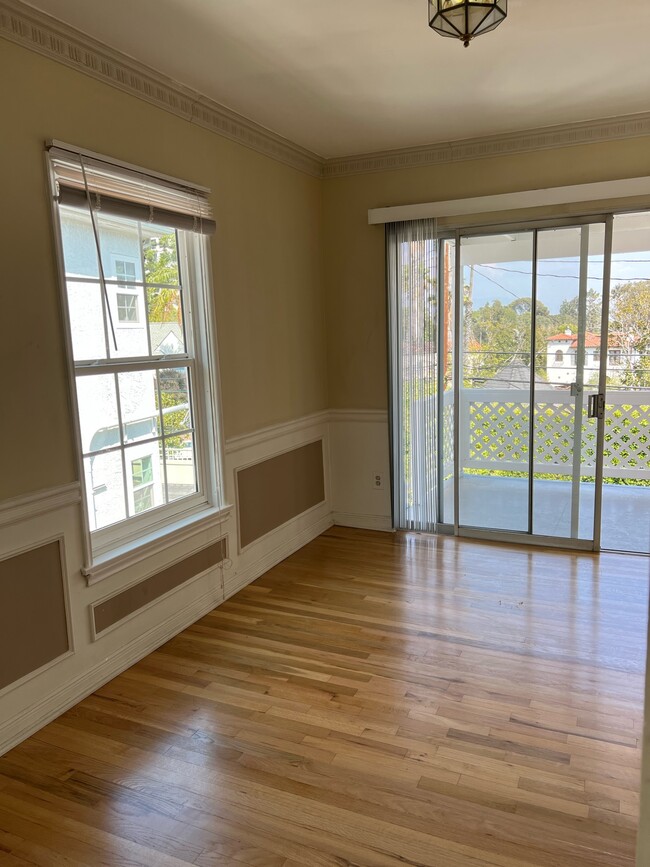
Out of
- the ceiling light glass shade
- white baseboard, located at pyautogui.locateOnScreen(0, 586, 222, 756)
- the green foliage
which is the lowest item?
white baseboard, located at pyautogui.locateOnScreen(0, 586, 222, 756)

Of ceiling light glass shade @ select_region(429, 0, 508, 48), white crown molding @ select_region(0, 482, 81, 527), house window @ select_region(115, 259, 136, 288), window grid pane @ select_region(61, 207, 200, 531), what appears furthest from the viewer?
house window @ select_region(115, 259, 136, 288)

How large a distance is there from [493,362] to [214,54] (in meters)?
2.60

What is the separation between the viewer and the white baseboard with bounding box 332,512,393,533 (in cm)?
478

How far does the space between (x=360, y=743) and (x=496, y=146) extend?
3707 mm

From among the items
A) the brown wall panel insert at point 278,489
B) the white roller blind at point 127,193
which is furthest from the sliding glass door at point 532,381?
the white roller blind at point 127,193

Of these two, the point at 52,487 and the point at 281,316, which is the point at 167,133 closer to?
the point at 281,316

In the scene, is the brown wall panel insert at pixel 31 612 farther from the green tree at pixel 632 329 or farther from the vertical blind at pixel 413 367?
the green tree at pixel 632 329

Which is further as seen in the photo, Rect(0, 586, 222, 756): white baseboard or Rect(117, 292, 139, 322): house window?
Rect(117, 292, 139, 322): house window

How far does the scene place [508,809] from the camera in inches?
76.5

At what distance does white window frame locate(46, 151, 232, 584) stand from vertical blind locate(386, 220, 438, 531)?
1.57 m

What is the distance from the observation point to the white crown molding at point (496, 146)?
379 centimetres

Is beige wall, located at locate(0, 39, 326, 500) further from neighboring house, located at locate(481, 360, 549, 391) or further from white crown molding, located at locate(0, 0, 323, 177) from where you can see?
neighboring house, located at locate(481, 360, 549, 391)

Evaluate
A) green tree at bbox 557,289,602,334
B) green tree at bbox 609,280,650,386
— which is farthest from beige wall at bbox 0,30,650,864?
green tree at bbox 609,280,650,386

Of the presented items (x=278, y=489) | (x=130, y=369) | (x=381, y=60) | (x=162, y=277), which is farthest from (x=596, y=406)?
(x=130, y=369)
